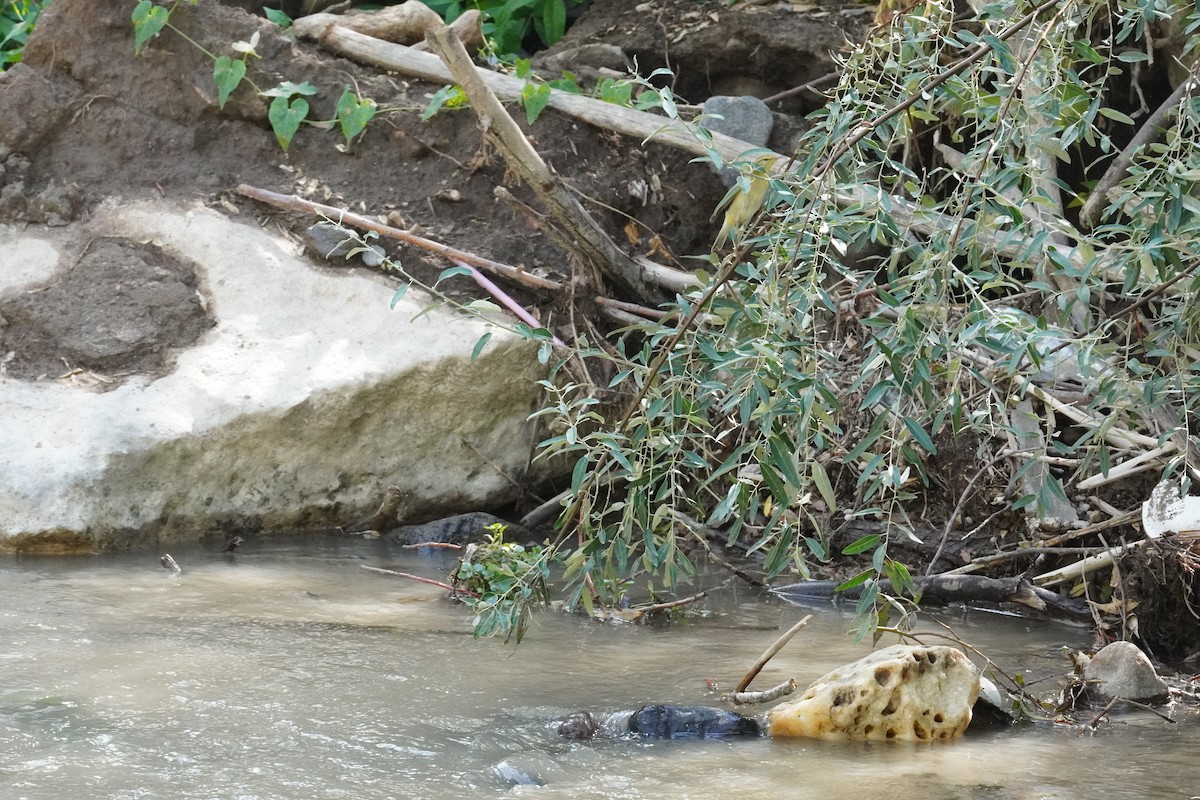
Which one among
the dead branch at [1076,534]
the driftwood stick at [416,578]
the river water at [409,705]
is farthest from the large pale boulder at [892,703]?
the driftwood stick at [416,578]

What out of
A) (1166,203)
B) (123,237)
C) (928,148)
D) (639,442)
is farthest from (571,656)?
(928,148)

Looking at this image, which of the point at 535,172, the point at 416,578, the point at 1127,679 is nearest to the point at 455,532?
the point at 416,578

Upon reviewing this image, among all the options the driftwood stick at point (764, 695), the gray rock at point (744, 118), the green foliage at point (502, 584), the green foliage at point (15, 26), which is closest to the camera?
the green foliage at point (502, 584)

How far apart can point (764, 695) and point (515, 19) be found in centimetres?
538

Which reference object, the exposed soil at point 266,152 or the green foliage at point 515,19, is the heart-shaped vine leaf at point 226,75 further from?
the green foliage at point 515,19

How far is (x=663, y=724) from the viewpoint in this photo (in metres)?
2.92

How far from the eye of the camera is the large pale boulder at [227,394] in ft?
15.6

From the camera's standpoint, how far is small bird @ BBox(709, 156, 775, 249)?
8.38 feet

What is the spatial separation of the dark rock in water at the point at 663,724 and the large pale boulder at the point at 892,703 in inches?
3.8

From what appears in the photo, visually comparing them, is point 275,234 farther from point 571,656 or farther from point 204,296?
point 571,656

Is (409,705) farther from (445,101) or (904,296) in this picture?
(445,101)

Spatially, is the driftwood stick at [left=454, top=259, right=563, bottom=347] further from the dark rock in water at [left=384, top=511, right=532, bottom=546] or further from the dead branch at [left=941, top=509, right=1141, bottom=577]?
the dead branch at [left=941, top=509, right=1141, bottom=577]

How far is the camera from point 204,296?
543cm

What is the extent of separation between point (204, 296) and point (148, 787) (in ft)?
10.9
